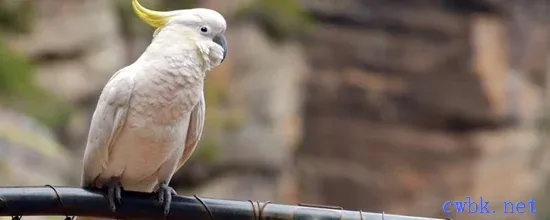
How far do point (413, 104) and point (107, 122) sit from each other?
18.0 feet

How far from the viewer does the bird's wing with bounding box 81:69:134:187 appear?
1529mm

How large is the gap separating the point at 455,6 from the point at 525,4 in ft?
1.69

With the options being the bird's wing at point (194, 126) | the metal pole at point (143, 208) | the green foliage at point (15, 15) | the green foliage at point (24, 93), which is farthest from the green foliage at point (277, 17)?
the metal pole at point (143, 208)

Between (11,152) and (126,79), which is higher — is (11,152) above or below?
above

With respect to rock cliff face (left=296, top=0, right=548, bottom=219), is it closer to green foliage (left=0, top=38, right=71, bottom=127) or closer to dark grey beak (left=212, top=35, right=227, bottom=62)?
green foliage (left=0, top=38, right=71, bottom=127)

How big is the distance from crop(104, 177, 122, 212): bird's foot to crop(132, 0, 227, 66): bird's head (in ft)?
0.85

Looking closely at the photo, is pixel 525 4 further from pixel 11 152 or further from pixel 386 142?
pixel 11 152

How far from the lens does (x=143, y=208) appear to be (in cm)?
128

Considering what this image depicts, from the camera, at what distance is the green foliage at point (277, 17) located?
512cm

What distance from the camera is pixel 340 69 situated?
22.5ft

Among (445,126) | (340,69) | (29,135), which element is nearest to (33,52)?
(29,135)

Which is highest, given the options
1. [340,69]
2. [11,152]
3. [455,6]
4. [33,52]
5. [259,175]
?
[455,6]

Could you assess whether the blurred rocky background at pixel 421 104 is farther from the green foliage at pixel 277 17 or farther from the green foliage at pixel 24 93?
the green foliage at pixel 24 93

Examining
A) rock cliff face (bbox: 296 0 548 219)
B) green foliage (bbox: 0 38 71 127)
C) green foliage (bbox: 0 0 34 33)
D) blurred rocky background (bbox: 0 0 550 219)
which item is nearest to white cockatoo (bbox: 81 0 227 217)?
green foliage (bbox: 0 38 71 127)
